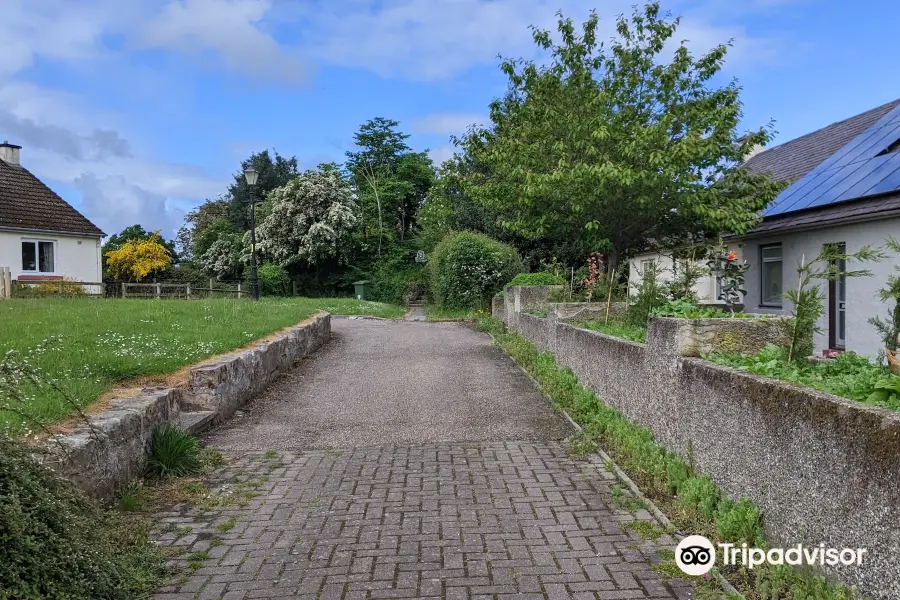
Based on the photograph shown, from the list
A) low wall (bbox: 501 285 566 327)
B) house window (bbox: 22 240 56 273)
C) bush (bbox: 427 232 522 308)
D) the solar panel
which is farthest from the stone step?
house window (bbox: 22 240 56 273)

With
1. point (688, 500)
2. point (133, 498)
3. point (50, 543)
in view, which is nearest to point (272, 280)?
point (133, 498)

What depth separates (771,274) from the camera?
14.5 metres

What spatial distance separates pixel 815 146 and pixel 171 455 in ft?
60.8

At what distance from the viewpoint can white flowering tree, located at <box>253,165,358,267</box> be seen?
113 feet

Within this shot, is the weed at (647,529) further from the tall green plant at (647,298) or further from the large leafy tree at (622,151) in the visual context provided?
the large leafy tree at (622,151)

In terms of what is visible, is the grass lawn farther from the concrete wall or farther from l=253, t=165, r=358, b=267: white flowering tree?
l=253, t=165, r=358, b=267: white flowering tree

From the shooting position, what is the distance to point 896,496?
232 centimetres

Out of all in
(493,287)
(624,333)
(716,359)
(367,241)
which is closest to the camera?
(716,359)

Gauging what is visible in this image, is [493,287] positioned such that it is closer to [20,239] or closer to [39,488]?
[39,488]

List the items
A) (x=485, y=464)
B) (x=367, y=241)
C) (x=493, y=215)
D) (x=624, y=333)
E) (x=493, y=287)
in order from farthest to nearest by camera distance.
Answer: (x=367, y=241)
(x=493, y=215)
(x=493, y=287)
(x=624, y=333)
(x=485, y=464)

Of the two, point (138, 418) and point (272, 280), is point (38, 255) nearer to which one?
point (272, 280)

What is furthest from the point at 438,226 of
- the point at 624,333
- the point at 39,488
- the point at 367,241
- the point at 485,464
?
the point at 39,488

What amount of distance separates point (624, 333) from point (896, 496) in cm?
489

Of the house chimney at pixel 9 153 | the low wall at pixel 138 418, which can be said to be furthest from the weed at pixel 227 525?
the house chimney at pixel 9 153
